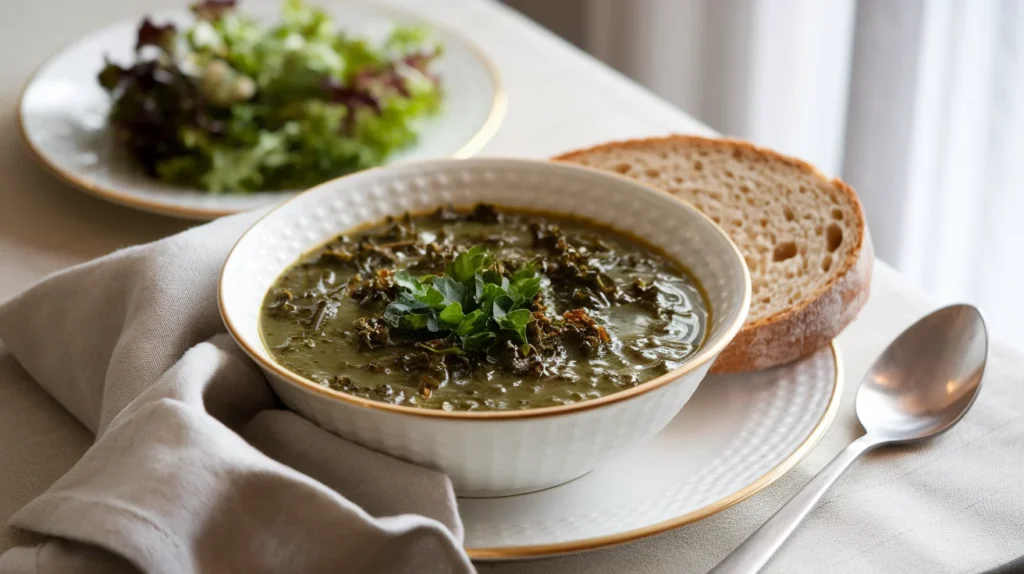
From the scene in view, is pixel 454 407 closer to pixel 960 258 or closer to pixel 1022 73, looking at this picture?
pixel 1022 73

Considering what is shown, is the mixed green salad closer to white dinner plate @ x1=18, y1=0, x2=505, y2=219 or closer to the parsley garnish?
white dinner plate @ x1=18, y1=0, x2=505, y2=219

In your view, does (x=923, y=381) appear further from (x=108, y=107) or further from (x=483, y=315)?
(x=108, y=107)

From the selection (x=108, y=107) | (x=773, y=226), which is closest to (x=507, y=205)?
(x=773, y=226)

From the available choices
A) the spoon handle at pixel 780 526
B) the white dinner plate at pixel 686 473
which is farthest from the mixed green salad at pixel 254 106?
the spoon handle at pixel 780 526

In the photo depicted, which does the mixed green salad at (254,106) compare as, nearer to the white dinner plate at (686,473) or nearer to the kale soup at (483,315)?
the kale soup at (483,315)

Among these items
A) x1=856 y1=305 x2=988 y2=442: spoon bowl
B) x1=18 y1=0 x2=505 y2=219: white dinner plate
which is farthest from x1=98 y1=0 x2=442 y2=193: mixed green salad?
x1=856 y1=305 x2=988 y2=442: spoon bowl

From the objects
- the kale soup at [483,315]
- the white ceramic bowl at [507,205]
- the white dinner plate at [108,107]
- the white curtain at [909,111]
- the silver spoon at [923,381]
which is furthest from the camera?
the white curtain at [909,111]
